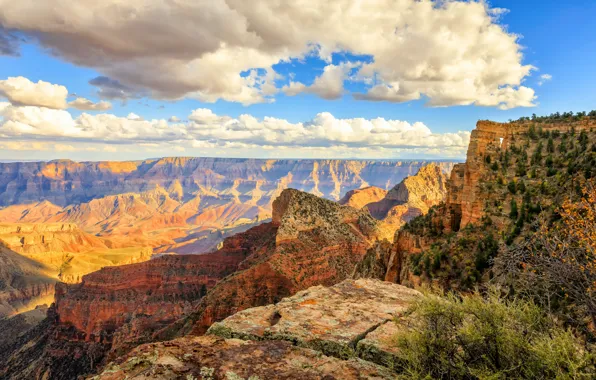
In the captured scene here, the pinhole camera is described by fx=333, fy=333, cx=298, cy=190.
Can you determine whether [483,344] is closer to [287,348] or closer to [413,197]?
[287,348]

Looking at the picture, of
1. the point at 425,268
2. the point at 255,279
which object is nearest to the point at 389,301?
the point at 425,268

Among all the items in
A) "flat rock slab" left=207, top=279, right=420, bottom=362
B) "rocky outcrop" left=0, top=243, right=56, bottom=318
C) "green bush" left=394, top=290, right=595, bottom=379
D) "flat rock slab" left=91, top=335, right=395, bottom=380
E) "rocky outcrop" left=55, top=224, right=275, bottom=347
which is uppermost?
"green bush" left=394, top=290, right=595, bottom=379

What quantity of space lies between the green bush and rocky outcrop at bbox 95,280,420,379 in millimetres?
899

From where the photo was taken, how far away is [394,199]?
17138cm

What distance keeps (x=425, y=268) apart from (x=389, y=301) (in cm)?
1391

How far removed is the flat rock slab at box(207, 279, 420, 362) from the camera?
9.40m

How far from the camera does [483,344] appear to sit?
662cm

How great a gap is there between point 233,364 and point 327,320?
13.2 ft

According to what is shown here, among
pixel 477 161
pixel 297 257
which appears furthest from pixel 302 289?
pixel 477 161

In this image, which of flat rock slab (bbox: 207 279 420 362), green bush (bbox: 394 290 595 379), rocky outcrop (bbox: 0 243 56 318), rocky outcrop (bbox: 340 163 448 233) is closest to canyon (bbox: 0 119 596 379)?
flat rock slab (bbox: 207 279 420 362)

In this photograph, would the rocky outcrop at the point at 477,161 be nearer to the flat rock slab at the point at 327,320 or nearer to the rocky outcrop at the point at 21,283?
the flat rock slab at the point at 327,320

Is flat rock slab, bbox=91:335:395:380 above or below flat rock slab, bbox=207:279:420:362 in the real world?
above

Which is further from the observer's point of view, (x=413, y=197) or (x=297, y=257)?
(x=413, y=197)

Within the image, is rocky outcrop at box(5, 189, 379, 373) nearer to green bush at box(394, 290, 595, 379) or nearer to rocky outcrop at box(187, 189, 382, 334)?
rocky outcrop at box(187, 189, 382, 334)
